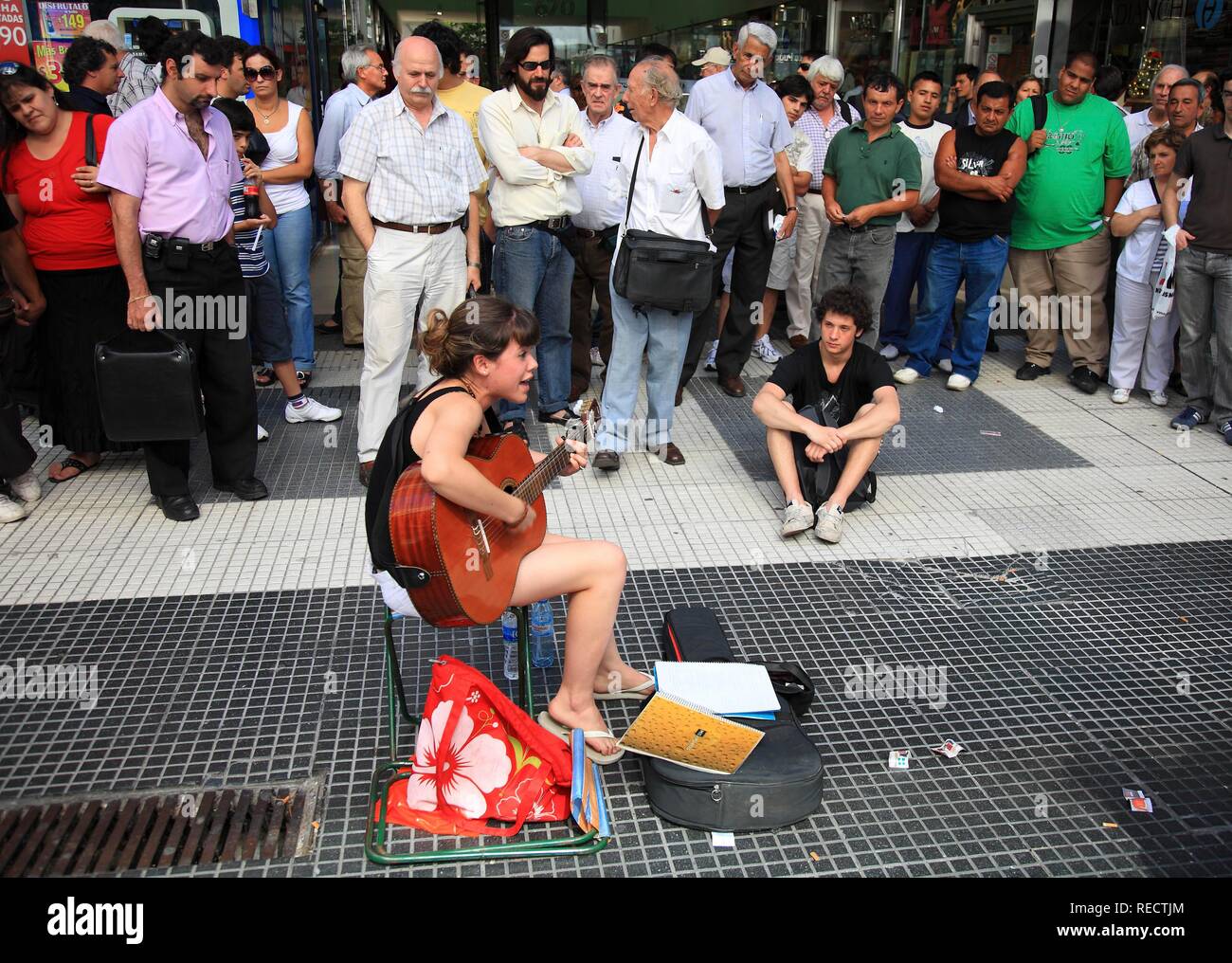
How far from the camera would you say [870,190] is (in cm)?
647

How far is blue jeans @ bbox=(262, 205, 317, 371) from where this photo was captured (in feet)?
20.4

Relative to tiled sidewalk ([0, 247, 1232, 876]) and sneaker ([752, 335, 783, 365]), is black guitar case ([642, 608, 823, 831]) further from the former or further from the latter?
sneaker ([752, 335, 783, 365])

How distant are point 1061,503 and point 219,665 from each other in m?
3.88

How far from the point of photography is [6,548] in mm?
4484

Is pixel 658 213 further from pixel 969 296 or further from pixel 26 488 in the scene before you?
pixel 26 488

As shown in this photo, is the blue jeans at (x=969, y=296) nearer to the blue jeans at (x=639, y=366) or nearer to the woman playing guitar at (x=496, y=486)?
the blue jeans at (x=639, y=366)

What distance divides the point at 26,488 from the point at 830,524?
371 cm

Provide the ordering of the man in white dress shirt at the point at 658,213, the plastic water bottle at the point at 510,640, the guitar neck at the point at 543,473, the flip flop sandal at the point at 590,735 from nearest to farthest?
the guitar neck at the point at 543,473, the flip flop sandal at the point at 590,735, the plastic water bottle at the point at 510,640, the man in white dress shirt at the point at 658,213

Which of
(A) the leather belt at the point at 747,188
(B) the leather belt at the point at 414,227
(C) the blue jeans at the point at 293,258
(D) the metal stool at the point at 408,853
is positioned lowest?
(D) the metal stool at the point at 408,853

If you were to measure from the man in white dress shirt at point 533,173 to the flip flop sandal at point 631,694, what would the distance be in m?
2.07

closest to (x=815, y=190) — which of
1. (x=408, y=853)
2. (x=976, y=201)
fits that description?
(x=976, y=201)

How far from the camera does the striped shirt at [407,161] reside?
15.9 ft

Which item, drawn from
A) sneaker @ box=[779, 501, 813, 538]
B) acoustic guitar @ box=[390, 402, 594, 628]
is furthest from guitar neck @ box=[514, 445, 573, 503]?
sneaker @ box=[779, 501, 813, 538]

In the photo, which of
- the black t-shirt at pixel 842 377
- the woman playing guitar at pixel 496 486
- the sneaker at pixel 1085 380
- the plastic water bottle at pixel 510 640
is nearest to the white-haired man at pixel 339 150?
the black t-shirt at pixel 842 377
